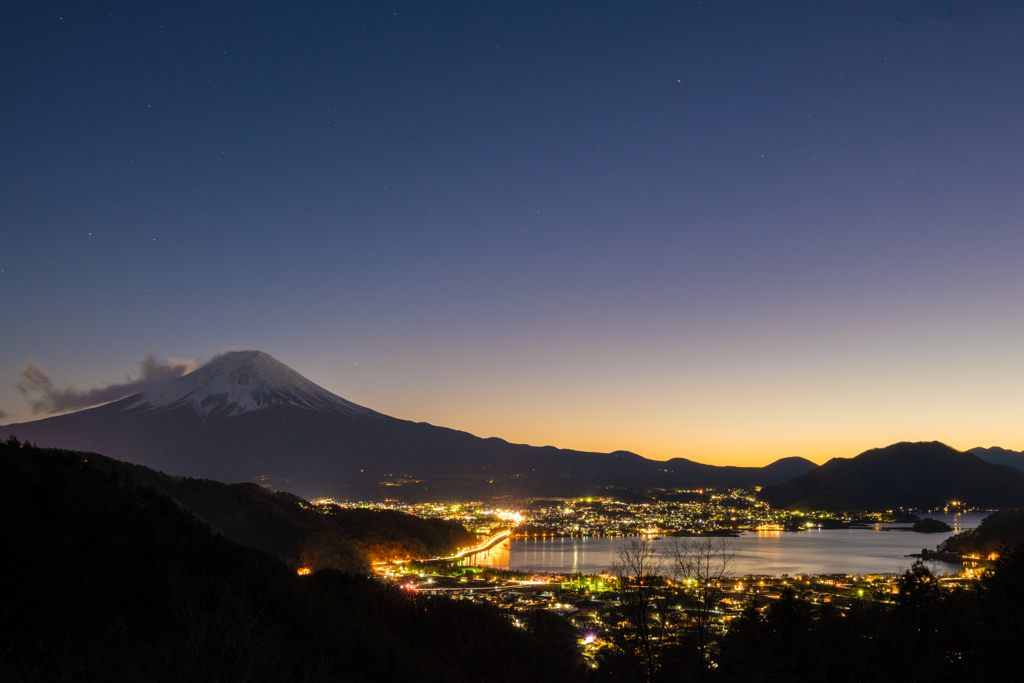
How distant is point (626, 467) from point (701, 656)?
15938 centimetres

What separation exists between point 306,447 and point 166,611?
133m

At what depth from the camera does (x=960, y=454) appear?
141 metres

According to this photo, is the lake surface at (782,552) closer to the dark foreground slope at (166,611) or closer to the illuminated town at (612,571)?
the illuminated town at (612,571)

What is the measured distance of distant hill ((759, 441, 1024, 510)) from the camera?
123 m

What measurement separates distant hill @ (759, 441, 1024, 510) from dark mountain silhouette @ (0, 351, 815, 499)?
27160 millimetres

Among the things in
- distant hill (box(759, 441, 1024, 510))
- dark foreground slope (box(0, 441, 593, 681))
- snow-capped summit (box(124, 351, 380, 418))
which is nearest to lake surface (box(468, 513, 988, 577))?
distant hill (box(759, 441, 1024, 510))

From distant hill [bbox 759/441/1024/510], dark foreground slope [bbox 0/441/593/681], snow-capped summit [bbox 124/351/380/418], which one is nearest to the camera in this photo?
dark foreground slope [bbox 0/441/593/681]

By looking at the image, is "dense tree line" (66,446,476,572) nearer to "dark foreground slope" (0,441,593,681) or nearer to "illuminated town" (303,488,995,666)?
"illuminated town" (303,488,995,666)

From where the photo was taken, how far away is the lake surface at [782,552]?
54.1 meters

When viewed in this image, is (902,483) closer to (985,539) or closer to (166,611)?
(985,539)

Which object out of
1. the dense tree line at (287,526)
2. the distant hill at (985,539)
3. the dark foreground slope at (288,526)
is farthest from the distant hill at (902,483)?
the dense tree line at (287,526)

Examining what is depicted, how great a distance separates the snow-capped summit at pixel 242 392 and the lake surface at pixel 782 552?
9868cm

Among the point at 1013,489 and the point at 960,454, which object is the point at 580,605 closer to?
the point at 1013,489

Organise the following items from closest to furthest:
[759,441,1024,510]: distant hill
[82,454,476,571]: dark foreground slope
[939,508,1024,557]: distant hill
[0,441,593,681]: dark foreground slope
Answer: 1. [0,441,593,681]: dark foreground slope
2. [82,454,476,571]: dark foreground slope
3. [939,508,1024,557]: distant hill
4. [759,441,1024,510]: distant hill
